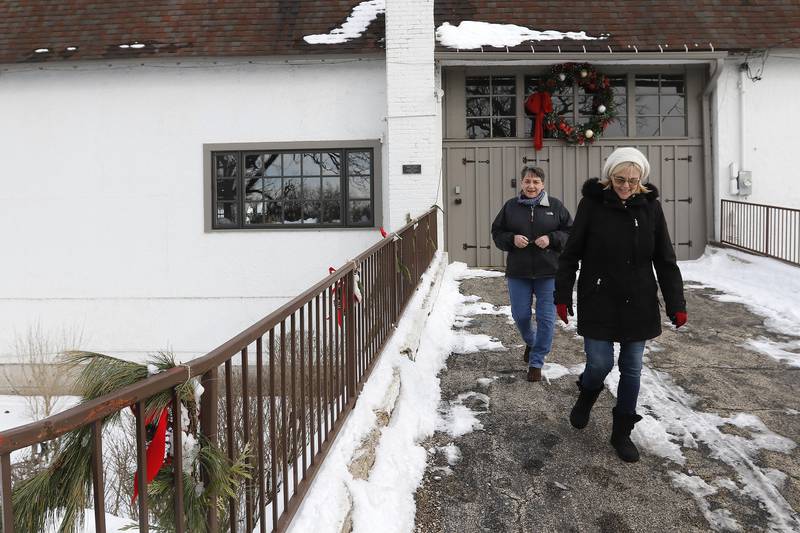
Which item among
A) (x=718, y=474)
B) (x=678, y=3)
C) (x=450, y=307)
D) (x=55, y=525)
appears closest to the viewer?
(x=55, y=525)

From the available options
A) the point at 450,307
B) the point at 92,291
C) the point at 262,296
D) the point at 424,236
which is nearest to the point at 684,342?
the point at 450,307

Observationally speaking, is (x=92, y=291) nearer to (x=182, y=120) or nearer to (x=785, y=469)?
(x=182, y=120)

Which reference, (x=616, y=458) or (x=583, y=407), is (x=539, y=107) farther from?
(x=616, y=458)

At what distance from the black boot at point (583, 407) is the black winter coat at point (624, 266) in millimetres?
477

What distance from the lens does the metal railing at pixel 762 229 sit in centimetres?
920

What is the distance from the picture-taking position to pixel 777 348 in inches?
231

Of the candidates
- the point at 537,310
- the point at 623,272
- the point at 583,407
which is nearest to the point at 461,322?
the point at 537,310

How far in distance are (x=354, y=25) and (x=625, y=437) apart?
28.5 ft

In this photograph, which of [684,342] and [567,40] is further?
[567,40]

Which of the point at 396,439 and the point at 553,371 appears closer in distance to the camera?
the point at 396,439

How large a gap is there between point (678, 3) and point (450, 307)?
7.48 meters

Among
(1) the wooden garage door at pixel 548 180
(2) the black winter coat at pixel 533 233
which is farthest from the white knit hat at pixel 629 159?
(1) the wooden garage door at pixel 548 180

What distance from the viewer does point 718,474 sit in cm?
344

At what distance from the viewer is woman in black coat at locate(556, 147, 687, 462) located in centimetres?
346
